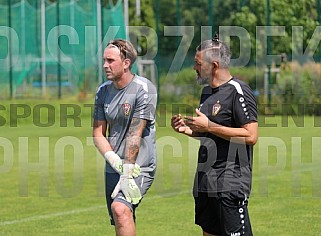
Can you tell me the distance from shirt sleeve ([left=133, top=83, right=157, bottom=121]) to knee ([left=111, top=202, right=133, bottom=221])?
78 cm

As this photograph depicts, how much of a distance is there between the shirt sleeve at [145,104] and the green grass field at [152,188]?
9.00 ft

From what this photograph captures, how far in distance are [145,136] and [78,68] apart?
23.4 m

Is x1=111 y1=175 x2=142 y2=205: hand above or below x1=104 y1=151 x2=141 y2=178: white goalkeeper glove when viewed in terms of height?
below

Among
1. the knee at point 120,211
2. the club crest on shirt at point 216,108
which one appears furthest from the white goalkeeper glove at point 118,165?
the club crest on shirt at point 216,108

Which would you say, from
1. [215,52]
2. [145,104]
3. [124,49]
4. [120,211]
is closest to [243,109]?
[215,52]

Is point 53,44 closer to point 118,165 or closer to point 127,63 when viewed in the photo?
point 127,63

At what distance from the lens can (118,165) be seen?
727 centimetres

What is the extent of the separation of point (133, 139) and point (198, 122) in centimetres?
83

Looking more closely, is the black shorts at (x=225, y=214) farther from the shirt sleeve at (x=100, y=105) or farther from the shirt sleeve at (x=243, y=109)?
the shirt sleeve at (x=100, y=105)

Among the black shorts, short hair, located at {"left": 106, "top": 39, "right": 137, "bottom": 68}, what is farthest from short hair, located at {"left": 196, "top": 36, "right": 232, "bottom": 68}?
the black shorts

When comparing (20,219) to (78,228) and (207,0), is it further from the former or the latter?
(207,0)

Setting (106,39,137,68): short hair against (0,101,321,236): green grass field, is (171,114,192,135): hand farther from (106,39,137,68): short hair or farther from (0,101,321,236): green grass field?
(0,101,321,236): green grass field

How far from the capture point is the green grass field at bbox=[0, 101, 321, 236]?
10328 mm

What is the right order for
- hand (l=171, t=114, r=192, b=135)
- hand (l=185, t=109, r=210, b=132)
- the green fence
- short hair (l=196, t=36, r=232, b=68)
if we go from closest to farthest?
1. hand (l=185, t=109, r=210, b=132)
2. short hair (l=196, t=36, r=232, b=68)
3. hand (l=171, t=114, r=192, b=135)
4. the green fence
